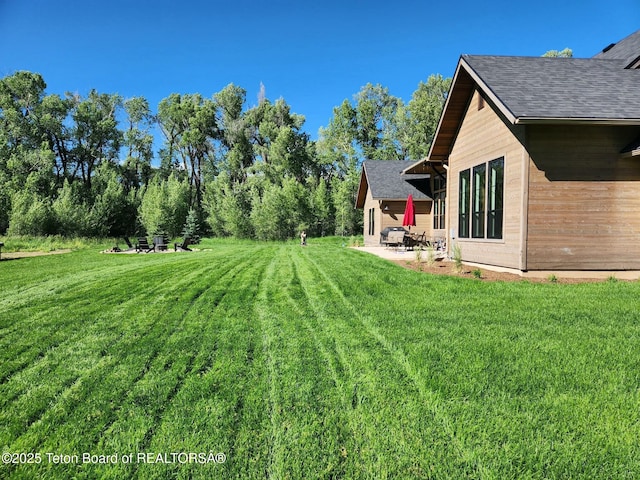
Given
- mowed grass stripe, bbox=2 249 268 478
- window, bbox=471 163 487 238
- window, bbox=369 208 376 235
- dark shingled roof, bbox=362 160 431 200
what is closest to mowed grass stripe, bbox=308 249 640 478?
mowed grass stripe, bbox=2 249 268 478

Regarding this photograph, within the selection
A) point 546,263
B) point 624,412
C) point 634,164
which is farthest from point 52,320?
point 634,164

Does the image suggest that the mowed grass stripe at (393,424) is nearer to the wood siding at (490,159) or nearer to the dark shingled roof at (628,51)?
the wood siding at (490,159)

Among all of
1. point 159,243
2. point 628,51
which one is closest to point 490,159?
point 628,51

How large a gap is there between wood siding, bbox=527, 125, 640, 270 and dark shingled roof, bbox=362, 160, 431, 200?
37.3ft

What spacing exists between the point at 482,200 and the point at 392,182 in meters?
11.6

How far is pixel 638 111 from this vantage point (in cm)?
764

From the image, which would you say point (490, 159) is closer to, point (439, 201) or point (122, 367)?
point (439, 201)

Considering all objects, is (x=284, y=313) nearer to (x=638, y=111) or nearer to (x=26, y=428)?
(x=26, y=428)

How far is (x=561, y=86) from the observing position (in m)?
8.81

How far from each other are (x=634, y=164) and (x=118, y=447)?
9793 millimetres

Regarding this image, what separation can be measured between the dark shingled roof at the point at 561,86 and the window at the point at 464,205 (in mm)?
2670

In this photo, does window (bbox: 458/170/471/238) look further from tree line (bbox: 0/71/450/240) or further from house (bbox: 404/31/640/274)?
tree line (bbox: 0/71/450/240)

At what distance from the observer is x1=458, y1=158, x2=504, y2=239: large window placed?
914cm

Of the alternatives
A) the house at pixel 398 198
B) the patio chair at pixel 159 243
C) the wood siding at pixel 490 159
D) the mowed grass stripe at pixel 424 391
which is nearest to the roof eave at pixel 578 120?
the wood siding at pixel 490 159
